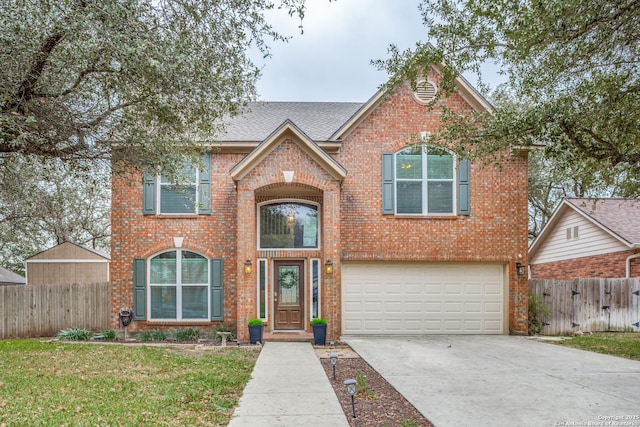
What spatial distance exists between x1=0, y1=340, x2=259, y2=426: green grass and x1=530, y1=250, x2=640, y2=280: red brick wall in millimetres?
12262

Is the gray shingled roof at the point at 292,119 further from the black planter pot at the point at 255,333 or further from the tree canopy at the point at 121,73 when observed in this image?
the black planter pot at the point at 255,333

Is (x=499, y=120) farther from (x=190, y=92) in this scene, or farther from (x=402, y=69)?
(x=190, y=92)

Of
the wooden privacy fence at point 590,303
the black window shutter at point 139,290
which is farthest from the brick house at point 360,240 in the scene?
the wooden privacy fence at point 590,303

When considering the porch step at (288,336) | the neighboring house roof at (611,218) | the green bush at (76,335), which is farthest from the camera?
the neighboring house roof at (611,218)

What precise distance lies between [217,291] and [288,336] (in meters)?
2.30

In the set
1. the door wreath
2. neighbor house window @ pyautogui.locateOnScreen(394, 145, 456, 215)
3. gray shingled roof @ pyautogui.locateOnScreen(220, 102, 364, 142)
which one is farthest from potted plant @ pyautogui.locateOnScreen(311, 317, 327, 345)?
gray shingled roof @ pyautogui.locateOnScreen(220, 102, 364, 142)

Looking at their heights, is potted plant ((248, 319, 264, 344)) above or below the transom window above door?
below

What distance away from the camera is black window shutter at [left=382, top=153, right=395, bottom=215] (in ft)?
41.0

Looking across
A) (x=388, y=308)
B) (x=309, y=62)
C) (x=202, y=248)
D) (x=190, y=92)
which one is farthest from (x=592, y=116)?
(x=202, y=248)

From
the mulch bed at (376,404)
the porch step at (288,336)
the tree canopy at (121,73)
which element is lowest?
the porch step at (288,336)

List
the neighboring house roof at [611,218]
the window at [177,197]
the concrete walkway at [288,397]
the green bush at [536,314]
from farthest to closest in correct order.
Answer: the neighboring house roof at [611,218] < the green bush at [536,314] < the window at [177,197] < the concrete walkway at [288,397]

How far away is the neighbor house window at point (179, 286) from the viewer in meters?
12.5

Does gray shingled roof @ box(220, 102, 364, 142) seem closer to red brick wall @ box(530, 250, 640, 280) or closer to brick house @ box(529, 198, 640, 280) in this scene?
brick house @ box(529, 198, 640, 280)

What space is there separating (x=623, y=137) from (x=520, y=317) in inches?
259
